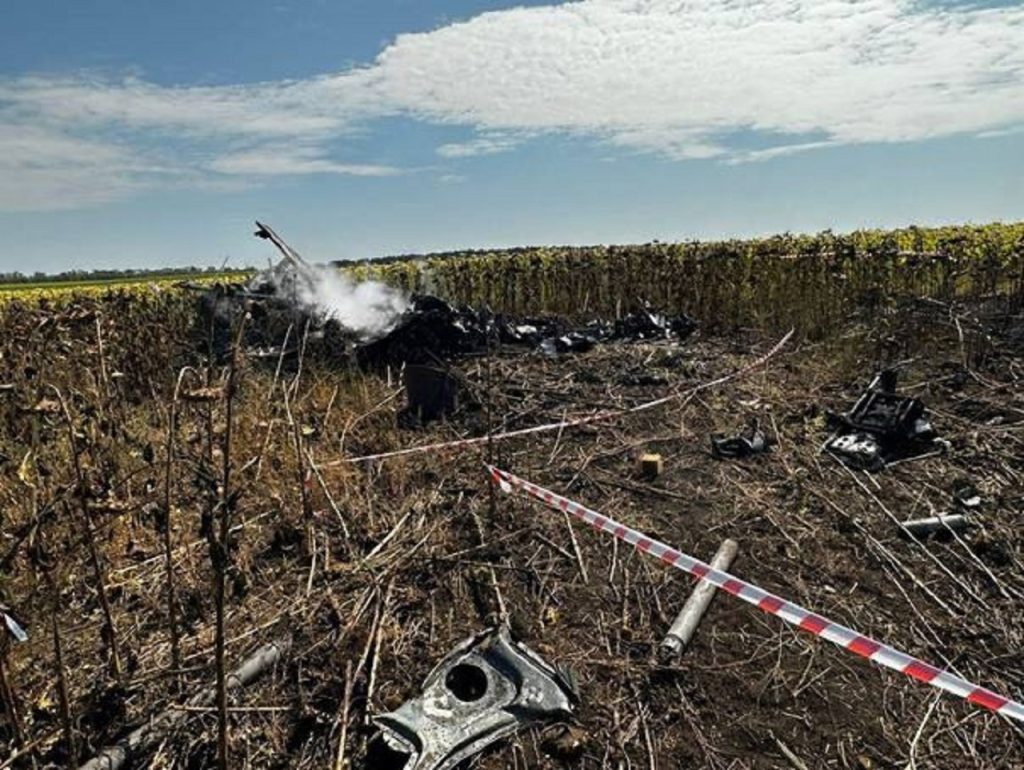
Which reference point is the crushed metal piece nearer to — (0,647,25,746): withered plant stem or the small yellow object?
(0,647,25,746): withered plant stem

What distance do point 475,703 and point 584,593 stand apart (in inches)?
44.8

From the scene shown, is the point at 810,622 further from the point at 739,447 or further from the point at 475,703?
the point at 739,447

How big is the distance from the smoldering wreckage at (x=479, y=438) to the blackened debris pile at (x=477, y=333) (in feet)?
0.06

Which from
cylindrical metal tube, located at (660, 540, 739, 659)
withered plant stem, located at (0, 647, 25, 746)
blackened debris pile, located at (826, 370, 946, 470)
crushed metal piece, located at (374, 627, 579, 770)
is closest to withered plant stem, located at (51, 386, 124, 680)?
withered plant stem, located at (0, 647, 25, 746)

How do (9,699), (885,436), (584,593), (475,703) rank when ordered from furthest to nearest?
(885,436) < (584,593) < (475,703) < (9,699)

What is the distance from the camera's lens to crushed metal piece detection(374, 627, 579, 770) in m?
2.76

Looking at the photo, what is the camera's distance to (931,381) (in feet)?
26.3

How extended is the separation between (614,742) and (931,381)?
22.0ft

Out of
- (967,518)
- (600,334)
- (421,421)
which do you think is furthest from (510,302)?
(967,518)

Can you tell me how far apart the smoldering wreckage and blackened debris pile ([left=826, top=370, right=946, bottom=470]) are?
0.01 metres

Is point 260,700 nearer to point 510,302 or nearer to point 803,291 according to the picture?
point 803,291

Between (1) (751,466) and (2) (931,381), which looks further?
(2) (931,381)

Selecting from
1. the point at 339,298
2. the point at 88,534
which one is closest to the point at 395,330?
the point at 339,298

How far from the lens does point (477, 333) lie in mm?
10031
